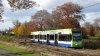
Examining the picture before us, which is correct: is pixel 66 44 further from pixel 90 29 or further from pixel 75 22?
pixel 90 29

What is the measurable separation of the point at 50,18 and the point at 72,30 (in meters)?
78.6

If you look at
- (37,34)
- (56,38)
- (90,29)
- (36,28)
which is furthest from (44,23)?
(56,38)

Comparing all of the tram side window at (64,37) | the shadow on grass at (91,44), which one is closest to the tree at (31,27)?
the shadow on grass at (91,44)

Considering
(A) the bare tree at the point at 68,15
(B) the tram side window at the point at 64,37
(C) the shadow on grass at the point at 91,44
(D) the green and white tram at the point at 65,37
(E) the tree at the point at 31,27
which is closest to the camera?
(D) the green and white tram at the point at 65,37

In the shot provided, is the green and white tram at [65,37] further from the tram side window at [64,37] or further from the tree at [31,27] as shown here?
the tree at [31,27]

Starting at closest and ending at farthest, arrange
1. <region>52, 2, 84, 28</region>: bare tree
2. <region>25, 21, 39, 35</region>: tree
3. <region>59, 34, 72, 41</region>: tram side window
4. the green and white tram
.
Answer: the green and white tram → <region>59, 34, 72, 41</region>: tram side window → <region>52, 2, 84, 28</region>: bare tree → <region>25, 21, 39, 35</region>: tree

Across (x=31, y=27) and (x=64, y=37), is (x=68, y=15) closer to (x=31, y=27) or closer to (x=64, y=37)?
(x=31, y=27)

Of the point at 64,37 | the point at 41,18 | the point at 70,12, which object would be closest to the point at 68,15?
the point at 70,12

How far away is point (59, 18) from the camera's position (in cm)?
10444

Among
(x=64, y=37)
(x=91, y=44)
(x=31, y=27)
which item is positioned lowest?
(x=91, y=44)

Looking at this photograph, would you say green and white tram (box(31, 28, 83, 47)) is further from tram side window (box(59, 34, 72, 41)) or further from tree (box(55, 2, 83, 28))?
tree (box(55, 2, 83, 28))

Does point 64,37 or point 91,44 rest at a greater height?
point 64,37

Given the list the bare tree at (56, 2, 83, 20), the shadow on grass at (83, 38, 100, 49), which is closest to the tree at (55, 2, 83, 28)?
the bare tree at (56, 2, 83, 20)

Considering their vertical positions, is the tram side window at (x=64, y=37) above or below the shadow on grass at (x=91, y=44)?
above
